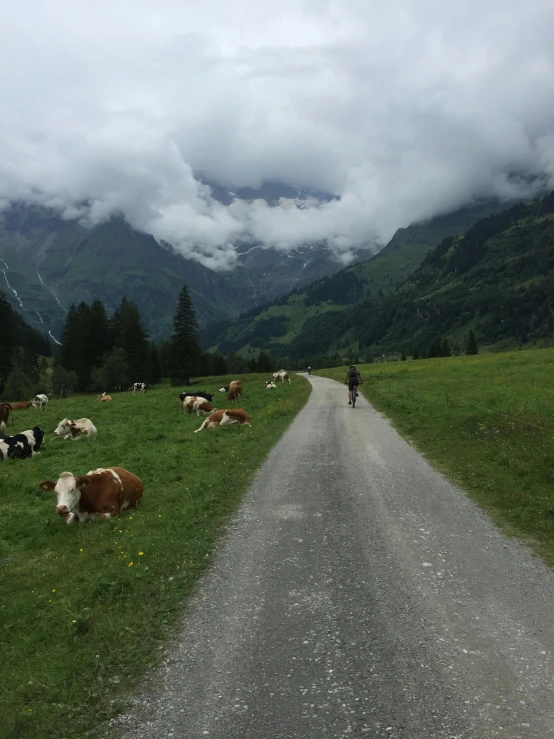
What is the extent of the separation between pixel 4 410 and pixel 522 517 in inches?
1074

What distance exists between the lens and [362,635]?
564 centimetres

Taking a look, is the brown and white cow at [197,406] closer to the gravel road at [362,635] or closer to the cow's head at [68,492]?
the cow's head at [68,492]

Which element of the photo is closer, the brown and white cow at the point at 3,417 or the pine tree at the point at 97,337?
the brown and white cow at the point at 3,417

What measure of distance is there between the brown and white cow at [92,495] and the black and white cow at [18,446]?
29.2ft

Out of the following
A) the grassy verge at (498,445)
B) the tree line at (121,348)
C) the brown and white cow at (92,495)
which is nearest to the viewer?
the grassy verge at (498,445)

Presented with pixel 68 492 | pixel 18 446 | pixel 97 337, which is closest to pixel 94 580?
pixel 68 492

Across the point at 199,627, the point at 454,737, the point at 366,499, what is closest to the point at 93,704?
the point at 199,627

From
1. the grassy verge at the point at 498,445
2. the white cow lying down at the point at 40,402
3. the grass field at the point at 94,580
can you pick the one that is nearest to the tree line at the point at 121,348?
the white cow lying down at the point at 40,402

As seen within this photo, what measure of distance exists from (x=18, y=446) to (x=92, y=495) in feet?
33.6

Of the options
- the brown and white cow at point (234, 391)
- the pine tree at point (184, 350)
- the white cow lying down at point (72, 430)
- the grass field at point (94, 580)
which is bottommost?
the grass field at point (94, 580)

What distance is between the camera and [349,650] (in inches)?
211

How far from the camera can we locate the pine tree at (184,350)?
80750 millimetres

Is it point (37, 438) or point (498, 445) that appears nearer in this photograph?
point (498, 445)

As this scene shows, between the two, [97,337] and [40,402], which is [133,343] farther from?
[40,402]
